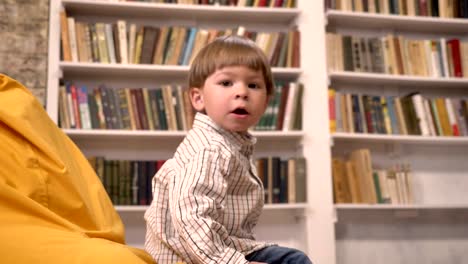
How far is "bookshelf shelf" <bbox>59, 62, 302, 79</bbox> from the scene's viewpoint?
299 centimetres

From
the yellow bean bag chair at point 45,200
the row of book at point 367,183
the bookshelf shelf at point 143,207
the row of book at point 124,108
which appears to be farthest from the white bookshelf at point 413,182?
the yellow bean bag chair at point 45,200

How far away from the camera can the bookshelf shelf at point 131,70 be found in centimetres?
299

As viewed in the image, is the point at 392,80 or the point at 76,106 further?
the point at 392,80

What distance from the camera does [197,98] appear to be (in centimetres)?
148

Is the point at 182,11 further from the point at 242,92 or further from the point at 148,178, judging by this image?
the point at 242,92

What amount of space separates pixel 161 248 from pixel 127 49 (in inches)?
77.3

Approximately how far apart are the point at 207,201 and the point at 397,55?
251 centimetres

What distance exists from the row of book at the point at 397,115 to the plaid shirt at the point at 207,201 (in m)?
1.83

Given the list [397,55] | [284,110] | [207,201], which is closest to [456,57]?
[397,55]

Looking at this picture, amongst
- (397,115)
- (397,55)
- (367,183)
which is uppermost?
(397,55)

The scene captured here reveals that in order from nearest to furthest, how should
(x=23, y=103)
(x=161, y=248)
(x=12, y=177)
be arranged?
(x=12, y=177)
(x=23, y=103)
(x=161, y=248)

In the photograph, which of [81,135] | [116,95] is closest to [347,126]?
[116,95]

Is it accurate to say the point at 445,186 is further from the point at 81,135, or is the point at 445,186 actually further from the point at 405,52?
the point at 81,135

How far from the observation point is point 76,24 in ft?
9.83
